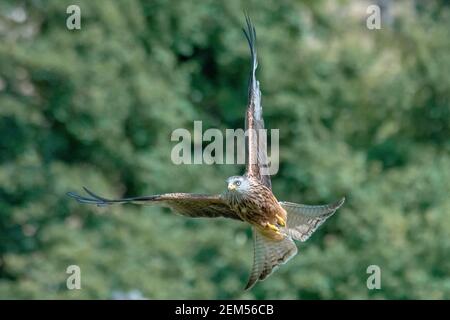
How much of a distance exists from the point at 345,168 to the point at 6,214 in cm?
429

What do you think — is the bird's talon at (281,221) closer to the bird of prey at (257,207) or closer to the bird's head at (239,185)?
the bird of prey at (257,207)

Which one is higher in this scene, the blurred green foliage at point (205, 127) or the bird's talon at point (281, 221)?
the blurred green foliage at point (205, 127)

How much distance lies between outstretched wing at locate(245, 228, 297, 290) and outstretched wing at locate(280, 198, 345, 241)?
0.07 metres

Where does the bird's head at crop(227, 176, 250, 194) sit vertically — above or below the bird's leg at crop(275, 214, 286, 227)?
above

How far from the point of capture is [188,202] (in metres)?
8.88

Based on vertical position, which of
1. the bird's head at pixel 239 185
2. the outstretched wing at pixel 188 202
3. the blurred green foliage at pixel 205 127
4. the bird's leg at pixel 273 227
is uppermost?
the blurred green foliage at pixel 205 127

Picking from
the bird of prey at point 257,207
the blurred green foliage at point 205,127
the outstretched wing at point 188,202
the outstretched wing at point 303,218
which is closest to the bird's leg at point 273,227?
the bird of prey at point 257,207

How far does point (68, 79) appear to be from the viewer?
60.5ft

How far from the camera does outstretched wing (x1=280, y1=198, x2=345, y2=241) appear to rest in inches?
356

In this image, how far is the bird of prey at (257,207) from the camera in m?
8.77

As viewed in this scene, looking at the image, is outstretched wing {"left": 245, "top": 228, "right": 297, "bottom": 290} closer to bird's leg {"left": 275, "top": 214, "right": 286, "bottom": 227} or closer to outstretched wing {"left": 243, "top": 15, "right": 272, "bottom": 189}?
bird's leg {"left": 275, "top": 214, "right": 286, "bottom": 227}

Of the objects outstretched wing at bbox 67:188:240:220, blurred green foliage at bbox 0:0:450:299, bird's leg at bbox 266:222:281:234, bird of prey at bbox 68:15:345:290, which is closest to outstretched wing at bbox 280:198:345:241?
bird of prey at bbox 68:15:345:290

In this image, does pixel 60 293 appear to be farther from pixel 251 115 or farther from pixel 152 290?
pixel 251 115

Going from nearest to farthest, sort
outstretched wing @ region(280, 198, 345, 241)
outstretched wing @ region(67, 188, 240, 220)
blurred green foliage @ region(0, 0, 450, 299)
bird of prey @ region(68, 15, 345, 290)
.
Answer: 1. outstretched wing @ region(67, 188, 240, 220)
2. bird of prey @ region(68, 15, 345, 290)
3. outstretched wing @ region(280, 198, 345, 241)
4. blurred green foliage @ region(0, 0, 450, 299)
